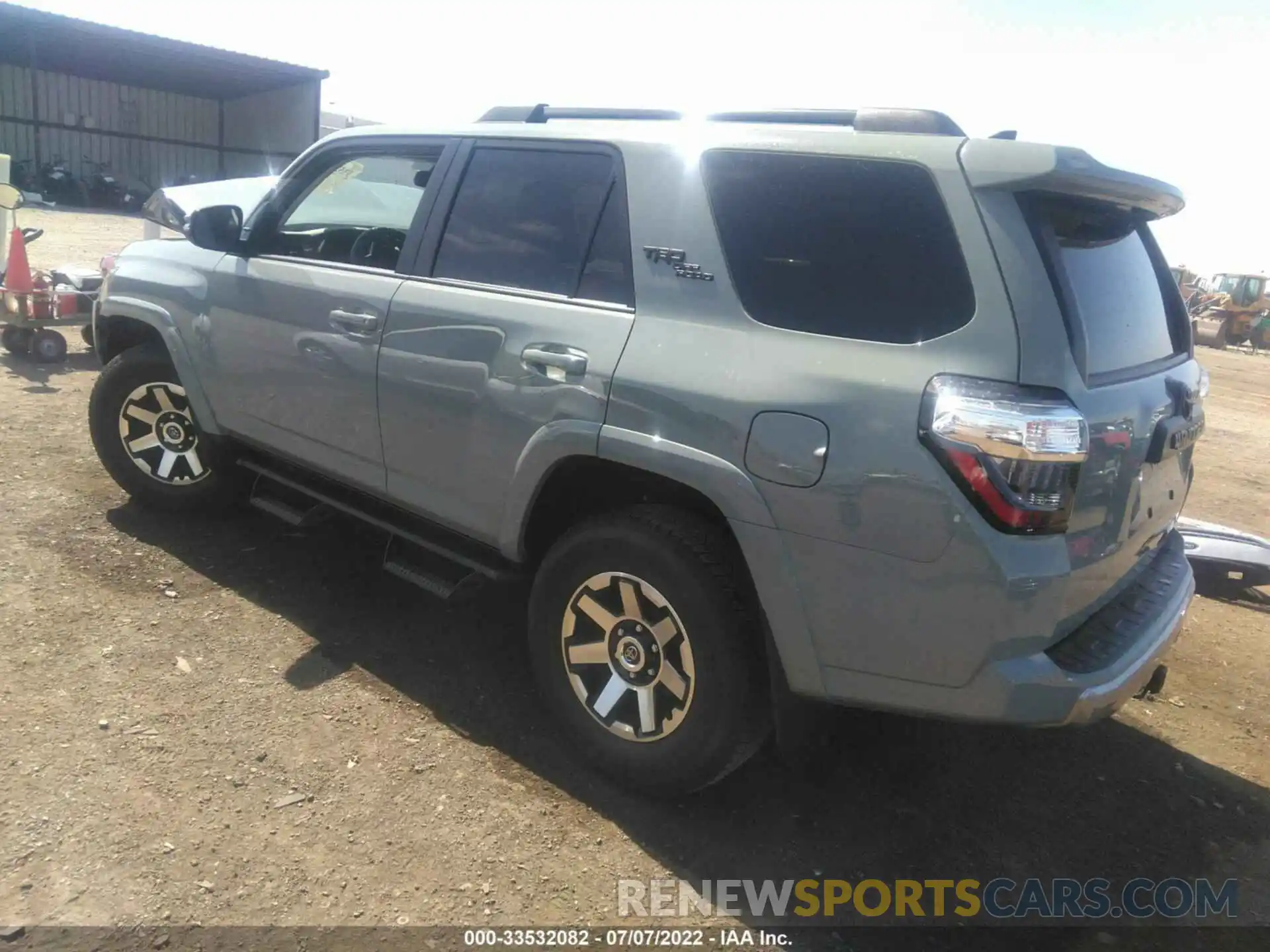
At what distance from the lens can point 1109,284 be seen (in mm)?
2574

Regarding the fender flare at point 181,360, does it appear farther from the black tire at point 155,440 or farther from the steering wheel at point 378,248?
the steering wheel at point 378,248

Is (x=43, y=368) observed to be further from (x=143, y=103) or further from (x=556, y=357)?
(x=143, y=103)

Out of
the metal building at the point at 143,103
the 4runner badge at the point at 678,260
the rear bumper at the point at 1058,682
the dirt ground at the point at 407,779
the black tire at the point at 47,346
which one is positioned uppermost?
the metal building at the point at 143,103

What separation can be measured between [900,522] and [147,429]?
3.70 meters

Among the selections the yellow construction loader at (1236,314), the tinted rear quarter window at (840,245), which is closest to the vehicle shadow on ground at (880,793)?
the tinted rear quarter window at (840,245)

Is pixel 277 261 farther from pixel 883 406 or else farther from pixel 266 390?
pixel 883 406

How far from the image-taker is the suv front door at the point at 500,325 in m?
2.82

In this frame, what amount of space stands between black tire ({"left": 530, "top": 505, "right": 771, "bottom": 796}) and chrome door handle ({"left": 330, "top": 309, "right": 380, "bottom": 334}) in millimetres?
1117

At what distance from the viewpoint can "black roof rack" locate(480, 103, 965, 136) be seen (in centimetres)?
245

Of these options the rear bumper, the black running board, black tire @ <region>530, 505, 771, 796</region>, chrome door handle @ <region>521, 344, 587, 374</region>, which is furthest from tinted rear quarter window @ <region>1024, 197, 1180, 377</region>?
the black running board

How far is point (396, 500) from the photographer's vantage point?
3463mm

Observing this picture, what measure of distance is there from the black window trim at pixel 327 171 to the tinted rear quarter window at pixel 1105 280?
2.06m

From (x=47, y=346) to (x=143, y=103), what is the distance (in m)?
27.6

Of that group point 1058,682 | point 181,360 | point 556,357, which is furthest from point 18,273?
point 1058,682
